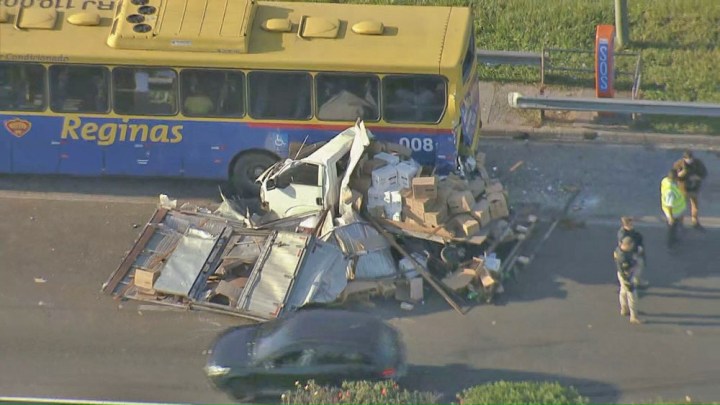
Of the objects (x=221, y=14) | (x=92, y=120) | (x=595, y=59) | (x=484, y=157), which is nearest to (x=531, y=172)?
(x=484, y=157)

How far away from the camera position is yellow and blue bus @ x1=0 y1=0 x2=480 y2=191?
18000mm

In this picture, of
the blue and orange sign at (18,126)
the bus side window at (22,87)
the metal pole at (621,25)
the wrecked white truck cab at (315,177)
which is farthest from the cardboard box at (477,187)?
the blue and orange sign at (18,126)

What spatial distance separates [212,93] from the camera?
1839 cm

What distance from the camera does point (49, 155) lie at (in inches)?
751

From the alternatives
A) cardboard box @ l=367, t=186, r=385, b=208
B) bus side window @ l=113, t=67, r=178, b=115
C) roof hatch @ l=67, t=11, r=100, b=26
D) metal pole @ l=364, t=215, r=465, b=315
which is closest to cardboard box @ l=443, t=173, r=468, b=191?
cardboard box @ l=367, t=186, r=385, b=208

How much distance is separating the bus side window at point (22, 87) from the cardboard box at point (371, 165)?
208 inches

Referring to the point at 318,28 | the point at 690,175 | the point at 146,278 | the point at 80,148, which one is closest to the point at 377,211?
the point at 318,28

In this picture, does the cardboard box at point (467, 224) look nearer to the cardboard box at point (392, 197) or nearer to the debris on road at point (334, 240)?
the debris on road at point (334, 240)

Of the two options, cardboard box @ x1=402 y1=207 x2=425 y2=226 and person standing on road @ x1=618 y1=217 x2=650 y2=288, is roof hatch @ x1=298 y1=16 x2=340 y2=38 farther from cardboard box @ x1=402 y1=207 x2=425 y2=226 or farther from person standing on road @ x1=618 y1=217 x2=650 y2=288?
person standing on road @ x1=618 y1=217 x2=650 y2=288

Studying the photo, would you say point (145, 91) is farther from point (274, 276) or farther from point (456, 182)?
point (456, 182)

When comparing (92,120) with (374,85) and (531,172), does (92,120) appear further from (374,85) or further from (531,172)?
(531,172)

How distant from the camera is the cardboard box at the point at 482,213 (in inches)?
677

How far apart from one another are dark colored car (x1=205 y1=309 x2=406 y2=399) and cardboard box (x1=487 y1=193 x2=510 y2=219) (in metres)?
3.41

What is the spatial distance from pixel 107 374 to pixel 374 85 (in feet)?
19.5
